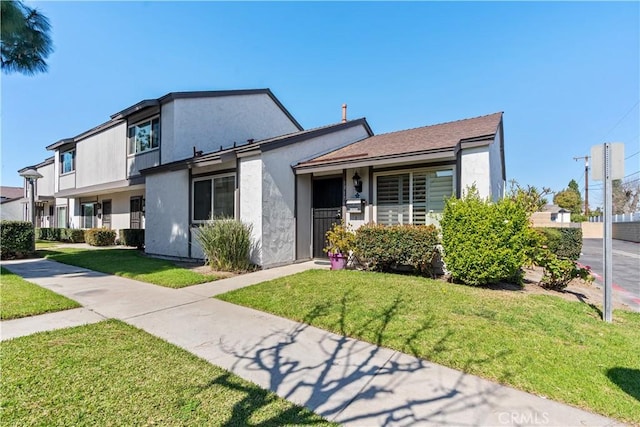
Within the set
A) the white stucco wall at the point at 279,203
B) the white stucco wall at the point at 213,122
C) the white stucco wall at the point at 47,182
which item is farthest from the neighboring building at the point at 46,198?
the white stucco wall at the point at 279,203

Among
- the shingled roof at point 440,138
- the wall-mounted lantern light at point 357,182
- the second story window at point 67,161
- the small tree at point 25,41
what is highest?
the small tree at point 25,41

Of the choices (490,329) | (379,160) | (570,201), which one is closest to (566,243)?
(379,160)

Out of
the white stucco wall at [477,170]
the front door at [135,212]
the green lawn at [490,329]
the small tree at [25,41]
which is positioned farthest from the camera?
the front door at [135,212]

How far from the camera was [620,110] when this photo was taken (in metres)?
24.2

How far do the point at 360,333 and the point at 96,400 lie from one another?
2.94 meters

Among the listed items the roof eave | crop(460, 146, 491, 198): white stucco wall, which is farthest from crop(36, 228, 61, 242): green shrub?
crop(460, 146, 491, 198): white stucco wall

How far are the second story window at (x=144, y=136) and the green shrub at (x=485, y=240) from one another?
1329 centimetres

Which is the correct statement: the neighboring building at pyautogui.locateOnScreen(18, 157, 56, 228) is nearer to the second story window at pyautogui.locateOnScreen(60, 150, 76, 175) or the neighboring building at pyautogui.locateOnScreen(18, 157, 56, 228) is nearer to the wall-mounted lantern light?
the second story window at pyautogui.locateOnScreen(60, 150, 76, 175)

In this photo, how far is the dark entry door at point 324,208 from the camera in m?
10.3

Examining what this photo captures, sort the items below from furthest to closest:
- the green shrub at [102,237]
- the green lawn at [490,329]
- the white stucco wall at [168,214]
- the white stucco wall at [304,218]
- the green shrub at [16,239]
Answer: the green shrub at [102,237], the green shrub at [16,239], the white stucco wall at [168,214], the white stucco wall at [304,218], the green lawn at [490,329]

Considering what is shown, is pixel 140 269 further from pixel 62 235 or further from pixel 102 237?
pixel 62 235

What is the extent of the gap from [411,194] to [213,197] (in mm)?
6620

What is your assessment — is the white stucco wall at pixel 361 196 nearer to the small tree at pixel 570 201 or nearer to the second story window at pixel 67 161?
the second story window at pixel 67 161

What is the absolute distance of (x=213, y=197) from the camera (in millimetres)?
10492
